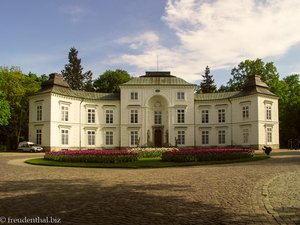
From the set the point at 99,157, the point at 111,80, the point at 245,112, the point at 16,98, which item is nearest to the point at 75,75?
the point at 111,80

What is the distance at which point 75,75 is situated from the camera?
3157 inches

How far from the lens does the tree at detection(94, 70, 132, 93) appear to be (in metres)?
71.0

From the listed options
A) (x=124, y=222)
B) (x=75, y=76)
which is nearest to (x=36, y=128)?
(x=75, y=76)

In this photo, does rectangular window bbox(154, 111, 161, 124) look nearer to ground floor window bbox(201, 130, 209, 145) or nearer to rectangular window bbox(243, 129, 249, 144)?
ground floor window bbox(201, 130, 209, 145)

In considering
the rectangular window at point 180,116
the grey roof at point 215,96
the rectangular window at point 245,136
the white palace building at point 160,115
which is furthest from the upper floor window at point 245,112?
the rectangular window at point 180,116

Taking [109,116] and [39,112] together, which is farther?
[109,116]

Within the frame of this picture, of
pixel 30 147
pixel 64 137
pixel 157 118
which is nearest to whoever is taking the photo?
pixel 30 147

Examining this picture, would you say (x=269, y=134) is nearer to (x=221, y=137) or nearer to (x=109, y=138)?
(x=221, y=137)

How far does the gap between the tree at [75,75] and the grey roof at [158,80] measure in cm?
2973

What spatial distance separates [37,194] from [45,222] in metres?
3.80

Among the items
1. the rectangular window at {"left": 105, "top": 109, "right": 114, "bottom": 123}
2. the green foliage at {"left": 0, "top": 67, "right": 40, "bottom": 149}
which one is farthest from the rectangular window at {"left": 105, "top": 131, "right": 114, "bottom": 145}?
the green foliage at {"left": 0, "top": 67, "right": 40, "bottom": 149}

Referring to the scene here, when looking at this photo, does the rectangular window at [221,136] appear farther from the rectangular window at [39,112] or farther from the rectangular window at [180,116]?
the rectangular window at [39,112]

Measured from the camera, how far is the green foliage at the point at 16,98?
172 feet

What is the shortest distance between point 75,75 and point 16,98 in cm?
2807
